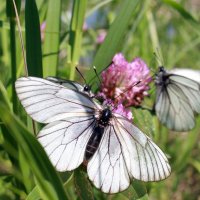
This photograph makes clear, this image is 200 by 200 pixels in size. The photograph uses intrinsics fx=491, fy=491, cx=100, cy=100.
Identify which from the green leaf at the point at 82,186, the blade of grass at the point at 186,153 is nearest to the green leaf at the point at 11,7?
the green leaf at the point at 82,186

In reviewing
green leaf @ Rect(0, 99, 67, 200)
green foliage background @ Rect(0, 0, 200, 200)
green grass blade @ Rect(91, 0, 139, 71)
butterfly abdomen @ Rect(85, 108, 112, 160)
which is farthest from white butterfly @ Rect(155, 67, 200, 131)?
green leaf @ Rect(0, 99, 67, 200)

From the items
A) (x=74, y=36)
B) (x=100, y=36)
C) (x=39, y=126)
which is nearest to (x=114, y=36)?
(x=74, y=36)

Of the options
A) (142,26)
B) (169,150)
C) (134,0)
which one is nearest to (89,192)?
(134,0)

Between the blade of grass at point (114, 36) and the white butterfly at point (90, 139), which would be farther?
the blade of grass at point (114, 36)

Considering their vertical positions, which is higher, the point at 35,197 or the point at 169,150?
the point at 35,197

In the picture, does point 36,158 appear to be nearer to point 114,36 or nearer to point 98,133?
point 98,133

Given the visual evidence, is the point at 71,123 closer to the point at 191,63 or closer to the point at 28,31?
the point at 28,31

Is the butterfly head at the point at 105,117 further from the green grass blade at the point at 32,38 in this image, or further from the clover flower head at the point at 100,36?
the clover flower head at the point at 100,36
